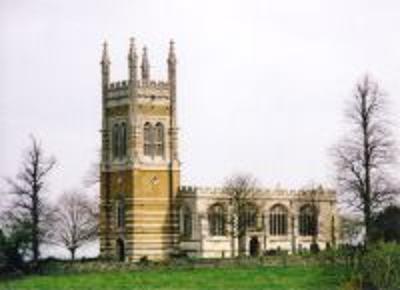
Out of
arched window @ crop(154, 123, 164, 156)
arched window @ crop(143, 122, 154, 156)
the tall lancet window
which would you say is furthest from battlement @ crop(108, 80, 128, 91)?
the tall lancet window

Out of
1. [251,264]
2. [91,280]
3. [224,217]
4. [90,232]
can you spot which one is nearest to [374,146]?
[251,264]

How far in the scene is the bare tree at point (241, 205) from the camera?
80.4 m

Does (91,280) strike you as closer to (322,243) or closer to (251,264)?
(251,264)

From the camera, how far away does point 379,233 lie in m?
58.1

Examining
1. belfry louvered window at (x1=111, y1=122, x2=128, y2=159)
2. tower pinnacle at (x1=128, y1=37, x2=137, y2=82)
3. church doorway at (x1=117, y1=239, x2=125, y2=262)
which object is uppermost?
tower pinnacle at (x1=128, y1=37, x2=137, y2=82)

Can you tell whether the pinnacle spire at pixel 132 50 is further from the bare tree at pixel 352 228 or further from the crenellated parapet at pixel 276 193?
the bare tree at pixel 352 228

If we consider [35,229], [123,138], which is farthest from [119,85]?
[35,229]

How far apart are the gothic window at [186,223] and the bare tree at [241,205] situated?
2.52 m

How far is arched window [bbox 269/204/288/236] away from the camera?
8425 cm

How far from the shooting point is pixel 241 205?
80438mm

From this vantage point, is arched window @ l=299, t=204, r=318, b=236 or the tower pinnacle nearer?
the tower pinnacle

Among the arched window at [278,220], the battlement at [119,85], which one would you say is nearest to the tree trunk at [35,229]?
the battlement at [119,85]

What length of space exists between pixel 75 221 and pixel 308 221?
1696 centimetres

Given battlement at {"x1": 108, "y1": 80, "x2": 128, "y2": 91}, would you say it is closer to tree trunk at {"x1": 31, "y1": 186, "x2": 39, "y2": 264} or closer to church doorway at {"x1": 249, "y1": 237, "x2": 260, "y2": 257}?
church doorway at {"x1": 249, "y1": 237, "x2": 260, "y2": 257}
